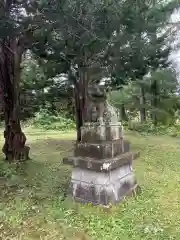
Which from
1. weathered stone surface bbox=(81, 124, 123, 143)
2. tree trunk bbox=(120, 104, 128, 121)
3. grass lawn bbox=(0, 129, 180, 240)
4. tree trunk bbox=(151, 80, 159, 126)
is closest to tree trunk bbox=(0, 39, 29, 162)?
grass lawn bbox=(0, 129, 180, 240)

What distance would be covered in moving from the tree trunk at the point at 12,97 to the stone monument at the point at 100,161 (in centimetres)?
195

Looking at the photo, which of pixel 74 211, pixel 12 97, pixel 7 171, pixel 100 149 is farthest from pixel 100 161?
pixel 12 97

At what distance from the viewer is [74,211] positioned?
3107 mm

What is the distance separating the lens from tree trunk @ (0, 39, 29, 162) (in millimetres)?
4871

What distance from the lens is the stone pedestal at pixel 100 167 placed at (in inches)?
125

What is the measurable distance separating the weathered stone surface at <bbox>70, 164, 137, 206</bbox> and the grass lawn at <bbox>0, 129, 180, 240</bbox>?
0.37ft

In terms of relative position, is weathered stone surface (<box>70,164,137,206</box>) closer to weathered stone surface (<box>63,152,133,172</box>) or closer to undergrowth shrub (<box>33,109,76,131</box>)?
weathered stone surface (<box>63,152,133,172</box>)

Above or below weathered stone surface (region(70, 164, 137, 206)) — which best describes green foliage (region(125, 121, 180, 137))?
above

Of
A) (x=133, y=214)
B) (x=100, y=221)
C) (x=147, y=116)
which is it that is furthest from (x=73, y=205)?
(x=147, y=116)

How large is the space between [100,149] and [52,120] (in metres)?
8.05

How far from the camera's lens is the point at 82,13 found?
9.08 feet

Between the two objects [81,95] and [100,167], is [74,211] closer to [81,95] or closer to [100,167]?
[100,167]

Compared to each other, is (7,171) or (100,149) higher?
(100,149)

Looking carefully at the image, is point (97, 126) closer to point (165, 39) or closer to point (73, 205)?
point (73, 205)
